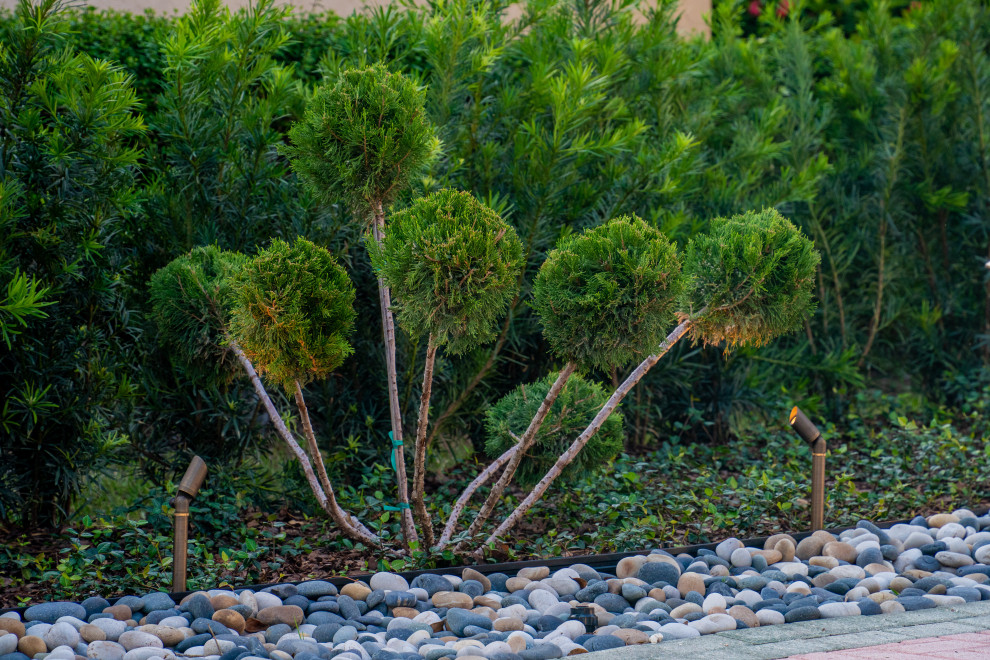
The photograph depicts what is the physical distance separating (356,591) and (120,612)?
80 cm

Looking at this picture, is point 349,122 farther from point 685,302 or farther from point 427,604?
point 427,604

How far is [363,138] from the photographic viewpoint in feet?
11.3

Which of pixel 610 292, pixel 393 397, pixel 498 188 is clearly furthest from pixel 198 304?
pixel 498 188

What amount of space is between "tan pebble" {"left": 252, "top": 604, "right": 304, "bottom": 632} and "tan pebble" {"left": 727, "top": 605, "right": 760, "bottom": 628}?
148cm

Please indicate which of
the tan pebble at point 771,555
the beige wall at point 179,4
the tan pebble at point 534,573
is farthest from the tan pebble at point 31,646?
the beige wall at point 179,4

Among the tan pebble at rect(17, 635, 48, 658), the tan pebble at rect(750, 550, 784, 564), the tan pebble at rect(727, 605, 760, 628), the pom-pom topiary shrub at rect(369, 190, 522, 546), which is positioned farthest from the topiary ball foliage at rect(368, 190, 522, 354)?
the tan pebble at rect(750, 550, 784, 564)

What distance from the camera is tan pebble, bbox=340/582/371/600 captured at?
11.5 ft

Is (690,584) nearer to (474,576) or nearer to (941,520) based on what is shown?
(474,576)

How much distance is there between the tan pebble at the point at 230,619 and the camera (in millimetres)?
3197

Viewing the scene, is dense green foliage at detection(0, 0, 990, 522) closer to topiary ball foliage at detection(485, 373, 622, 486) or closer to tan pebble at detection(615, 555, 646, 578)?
topiary ball foliage at detection(485, 373, 622, 486)

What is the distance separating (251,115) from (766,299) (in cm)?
241

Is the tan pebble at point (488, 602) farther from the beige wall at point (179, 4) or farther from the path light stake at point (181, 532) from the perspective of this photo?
the beige wall at point (179, 4)

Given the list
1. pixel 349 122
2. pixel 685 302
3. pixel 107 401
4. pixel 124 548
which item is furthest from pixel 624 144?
pixel 124 548

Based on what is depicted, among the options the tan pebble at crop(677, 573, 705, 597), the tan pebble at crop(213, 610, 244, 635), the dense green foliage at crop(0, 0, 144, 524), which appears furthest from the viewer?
the dense green foliage at crop(0, 0, 144, 524)
